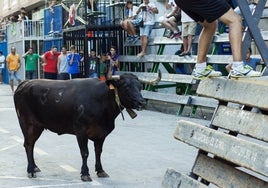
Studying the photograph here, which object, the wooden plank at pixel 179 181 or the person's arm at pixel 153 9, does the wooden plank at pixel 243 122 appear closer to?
the wooden plank at pixel 179 181

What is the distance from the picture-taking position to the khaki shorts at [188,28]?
51.8 feet

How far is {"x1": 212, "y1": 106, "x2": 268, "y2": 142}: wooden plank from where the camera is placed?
14.8 ft

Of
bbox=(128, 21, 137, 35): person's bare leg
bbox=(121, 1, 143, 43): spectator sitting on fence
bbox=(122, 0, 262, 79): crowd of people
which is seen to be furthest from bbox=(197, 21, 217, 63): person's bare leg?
bbox=(128, 21, 137, 35): person's bare leg

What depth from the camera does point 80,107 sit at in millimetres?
8125

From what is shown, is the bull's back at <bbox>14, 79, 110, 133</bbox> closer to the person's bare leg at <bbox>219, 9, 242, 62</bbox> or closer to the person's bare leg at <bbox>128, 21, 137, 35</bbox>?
the person's bare leg at <bbox>219, 9, 242, 62</bbox>

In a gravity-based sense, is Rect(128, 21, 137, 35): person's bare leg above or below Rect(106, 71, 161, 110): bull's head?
above

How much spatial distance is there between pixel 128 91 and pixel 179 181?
303 centimetres

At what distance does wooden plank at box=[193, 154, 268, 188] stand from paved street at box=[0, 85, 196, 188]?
259 centimetres

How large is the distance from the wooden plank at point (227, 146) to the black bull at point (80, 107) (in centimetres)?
287

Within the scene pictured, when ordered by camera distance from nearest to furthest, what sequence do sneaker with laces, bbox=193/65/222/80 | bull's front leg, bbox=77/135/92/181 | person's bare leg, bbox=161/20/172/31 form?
1. sneaker with laces, bbox=193/65/222/80
2. bull's front leg, bbox=77/135/92/181
3. person's bare leg, bbox=161/20/172/31

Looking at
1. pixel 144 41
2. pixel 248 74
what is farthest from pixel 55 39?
pixel 248 74

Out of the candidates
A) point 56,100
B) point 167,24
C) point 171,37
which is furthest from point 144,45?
point 56,100

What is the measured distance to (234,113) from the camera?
16.1 feet

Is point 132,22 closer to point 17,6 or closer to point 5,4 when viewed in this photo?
point 17,6
